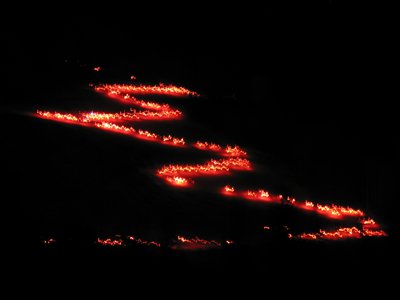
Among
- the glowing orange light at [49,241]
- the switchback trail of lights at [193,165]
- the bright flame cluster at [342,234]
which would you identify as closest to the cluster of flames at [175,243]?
the glowing orange light at [49,241]

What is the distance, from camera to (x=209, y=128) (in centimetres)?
790

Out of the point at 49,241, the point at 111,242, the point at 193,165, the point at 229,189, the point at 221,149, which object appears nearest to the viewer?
the point at 49,241

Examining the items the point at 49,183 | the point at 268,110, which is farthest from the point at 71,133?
the point at 268,110

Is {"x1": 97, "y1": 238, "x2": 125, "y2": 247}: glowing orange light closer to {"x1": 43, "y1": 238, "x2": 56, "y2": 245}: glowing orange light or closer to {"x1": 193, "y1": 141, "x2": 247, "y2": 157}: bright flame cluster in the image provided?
{"x1": 43, "y1": 238, "x2": 56, "y2": 245}: glowing orange light

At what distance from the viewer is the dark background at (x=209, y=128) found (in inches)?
177

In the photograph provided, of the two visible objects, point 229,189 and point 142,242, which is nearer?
point 142,242

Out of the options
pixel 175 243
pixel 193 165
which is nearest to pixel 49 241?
pixel 175 243

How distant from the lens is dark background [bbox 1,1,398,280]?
14.8 ft

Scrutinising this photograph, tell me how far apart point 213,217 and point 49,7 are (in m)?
5.81

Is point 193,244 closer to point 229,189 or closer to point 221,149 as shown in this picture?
point 229,189

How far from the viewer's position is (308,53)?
9.38 meters

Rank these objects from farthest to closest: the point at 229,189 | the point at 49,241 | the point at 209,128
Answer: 1. the point at 209,128
2. the point at 229,189
3. the point at 49,241

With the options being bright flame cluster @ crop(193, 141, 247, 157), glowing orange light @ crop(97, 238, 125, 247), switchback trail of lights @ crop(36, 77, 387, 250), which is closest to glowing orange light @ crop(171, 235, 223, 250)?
glowing orange light @ crop(97, 238, 125, 247)

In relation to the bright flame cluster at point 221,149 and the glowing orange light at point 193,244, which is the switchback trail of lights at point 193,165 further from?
the glowing orange light at point 193,244
